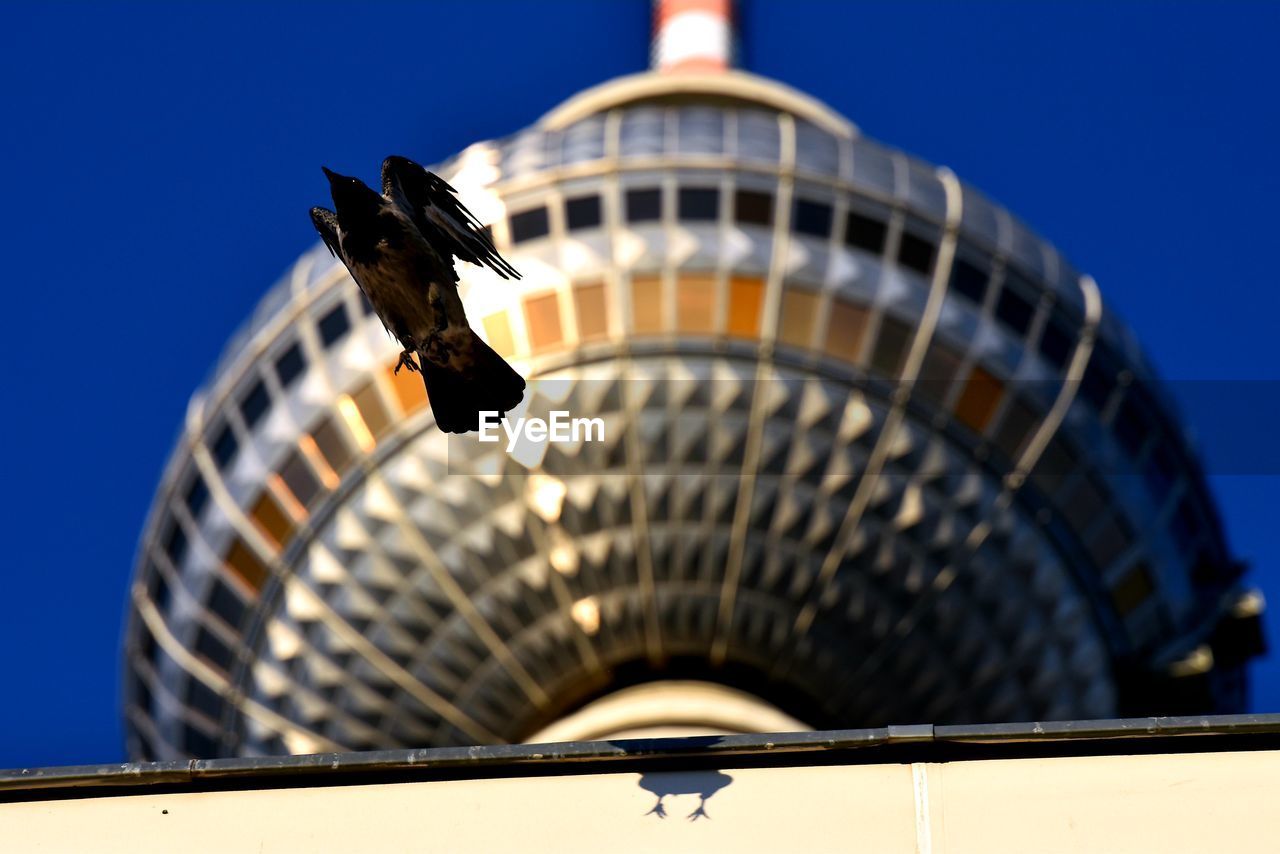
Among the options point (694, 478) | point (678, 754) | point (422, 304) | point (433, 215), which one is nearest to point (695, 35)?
point (694, 478)

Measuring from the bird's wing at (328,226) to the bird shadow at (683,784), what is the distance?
292 centimetres

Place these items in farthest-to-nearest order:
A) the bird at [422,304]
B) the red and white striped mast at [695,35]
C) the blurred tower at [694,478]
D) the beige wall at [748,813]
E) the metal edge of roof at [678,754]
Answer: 1. the red and white striped mast at [695,35]
2. the blurred tower at [694,478]
3. the bird at [422,304]
4. the metal edge of roof at [678,754]
5. the beige wall at [748,813]

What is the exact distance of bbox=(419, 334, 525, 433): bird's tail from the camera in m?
12.0

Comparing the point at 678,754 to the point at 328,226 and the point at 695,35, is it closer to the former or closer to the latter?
the point at 328,226

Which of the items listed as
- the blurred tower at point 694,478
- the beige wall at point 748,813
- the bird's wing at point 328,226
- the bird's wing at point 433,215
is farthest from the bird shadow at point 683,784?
the blurred tower at point 694,478

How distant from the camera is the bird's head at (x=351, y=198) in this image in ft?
39.1

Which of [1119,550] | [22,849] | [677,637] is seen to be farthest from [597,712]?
[22,849]

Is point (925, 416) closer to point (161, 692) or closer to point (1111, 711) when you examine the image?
point (1111, 711)

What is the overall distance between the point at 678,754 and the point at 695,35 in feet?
85.5

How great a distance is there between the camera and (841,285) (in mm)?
27047

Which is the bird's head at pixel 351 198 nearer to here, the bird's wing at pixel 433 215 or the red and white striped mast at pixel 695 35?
the bird's wing at pixel 433 215

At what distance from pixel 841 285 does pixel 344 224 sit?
1528 centimetres

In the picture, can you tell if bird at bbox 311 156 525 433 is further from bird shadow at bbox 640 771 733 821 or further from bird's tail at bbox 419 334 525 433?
bird shadow at bbox 640 771 733 821

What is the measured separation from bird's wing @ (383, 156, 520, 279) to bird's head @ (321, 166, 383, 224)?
18cm
